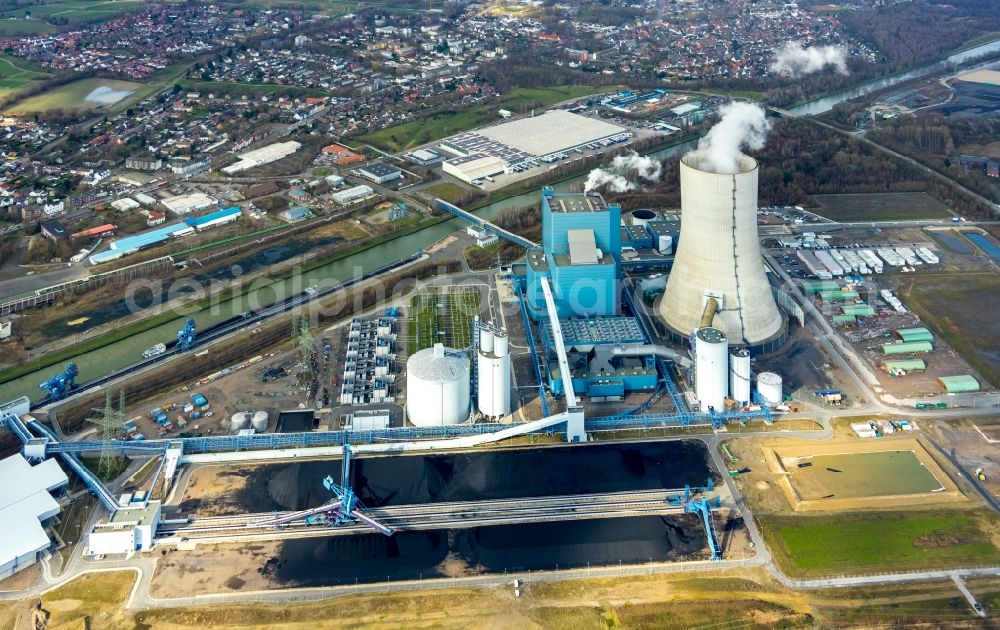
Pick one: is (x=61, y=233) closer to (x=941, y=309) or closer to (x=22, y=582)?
(x=22, y=582)

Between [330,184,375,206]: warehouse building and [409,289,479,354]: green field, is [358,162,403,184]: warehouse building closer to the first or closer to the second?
[330,184,375,206]: warehouse building

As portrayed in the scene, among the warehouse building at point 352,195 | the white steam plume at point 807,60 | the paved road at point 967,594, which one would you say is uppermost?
the white steam plume at point 807,60

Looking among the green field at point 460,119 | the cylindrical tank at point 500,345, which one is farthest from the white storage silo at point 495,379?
the green field at point 460,119

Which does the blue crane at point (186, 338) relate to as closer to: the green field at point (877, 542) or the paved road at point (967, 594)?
the green field at point (877, 542)

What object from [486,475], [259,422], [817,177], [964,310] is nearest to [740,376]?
[486,475]

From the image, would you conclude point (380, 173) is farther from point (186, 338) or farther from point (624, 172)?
point (186, 338)

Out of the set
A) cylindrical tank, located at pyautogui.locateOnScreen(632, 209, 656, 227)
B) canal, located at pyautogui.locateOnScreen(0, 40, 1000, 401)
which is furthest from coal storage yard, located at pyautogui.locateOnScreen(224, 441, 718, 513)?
cylindrical tank, located at pyautogui.locateOnScreen(632, 209, 656, 227)

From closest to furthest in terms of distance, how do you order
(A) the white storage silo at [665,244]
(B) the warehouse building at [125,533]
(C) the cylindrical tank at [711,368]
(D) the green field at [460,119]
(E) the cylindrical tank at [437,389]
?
1. (B) the warehouse building at [125,533]
2. (E) the cylindrical tank at [437,389]
3. (C) the cylindrical tank at [711,368]
4. (A) the white storage silo at [665,244]
5. (D) the green field at [460,119]
